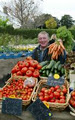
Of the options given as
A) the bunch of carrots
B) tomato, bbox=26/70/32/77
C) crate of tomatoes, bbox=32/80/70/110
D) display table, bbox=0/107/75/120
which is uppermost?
the bunch of carrots

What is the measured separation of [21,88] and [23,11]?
28.5 m

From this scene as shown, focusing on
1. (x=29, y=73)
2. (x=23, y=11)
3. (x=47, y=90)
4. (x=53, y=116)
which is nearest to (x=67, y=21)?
(x=23, y=11)

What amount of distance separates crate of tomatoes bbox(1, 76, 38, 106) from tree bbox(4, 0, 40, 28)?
27675 mm

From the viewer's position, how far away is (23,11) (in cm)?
3066

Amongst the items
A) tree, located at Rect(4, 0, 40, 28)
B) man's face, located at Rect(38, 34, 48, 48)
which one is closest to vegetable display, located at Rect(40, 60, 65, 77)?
man's face, located at Rect(38, 34, 48, 48)

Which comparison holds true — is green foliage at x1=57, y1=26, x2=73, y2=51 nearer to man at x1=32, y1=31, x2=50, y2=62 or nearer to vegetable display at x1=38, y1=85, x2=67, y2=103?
man at x1=32, y1=31, x2=50, y2=62

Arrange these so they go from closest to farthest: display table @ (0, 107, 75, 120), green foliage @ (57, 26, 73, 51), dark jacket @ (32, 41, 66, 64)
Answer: display table @ (0, 107, 75, 120) → dark jacket @ (32, 41, 66, 64) → green foliage @ (57, 26, 73, 51)

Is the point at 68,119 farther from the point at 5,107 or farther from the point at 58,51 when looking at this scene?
the point at 58,51

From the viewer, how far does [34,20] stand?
3272 cm

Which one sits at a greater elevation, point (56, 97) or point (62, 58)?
point (62, 58)

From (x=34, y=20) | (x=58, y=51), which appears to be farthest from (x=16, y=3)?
(x=58, y=51)

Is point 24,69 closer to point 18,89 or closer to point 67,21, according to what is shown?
point 18,89

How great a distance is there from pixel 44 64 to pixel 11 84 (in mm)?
Answer: 814

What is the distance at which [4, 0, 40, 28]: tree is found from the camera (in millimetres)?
30203
